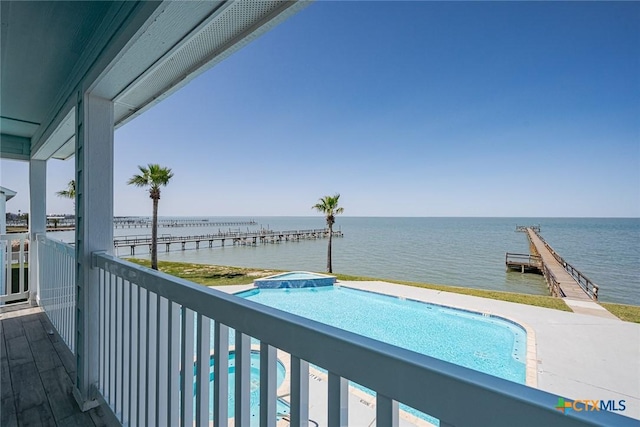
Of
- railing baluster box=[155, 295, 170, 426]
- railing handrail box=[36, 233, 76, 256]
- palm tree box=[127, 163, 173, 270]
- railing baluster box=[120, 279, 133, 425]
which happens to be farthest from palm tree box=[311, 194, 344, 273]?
railing baluster box=[155, 295, 170, 426]

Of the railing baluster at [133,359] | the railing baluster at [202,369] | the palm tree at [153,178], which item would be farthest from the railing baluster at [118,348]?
the palm tree at [153,178]

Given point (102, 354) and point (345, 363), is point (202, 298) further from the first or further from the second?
point (102, 354)

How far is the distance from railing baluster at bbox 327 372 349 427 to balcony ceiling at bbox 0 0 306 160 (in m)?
1.29

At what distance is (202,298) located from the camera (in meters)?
0.91

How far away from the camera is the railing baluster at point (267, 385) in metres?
0.72

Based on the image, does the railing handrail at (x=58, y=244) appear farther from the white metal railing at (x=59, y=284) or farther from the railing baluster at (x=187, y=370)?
the railing baluster at (x=187, y=370)

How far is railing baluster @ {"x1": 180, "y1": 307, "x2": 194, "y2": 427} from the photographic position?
102 centimetres

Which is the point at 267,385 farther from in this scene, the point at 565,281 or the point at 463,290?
the point at 565,281

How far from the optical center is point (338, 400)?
1.91 ft

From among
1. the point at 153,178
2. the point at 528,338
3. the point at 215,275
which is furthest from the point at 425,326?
the point at 153,178

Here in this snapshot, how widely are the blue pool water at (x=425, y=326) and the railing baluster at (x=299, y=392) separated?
455 centimetres

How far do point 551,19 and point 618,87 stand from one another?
4444 mm

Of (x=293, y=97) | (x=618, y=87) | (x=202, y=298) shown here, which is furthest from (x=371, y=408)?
(x=618, y=87)

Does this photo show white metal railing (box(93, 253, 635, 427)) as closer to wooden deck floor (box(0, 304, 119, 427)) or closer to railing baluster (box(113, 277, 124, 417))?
railing baluster (box(113, 277, 124, 417))
